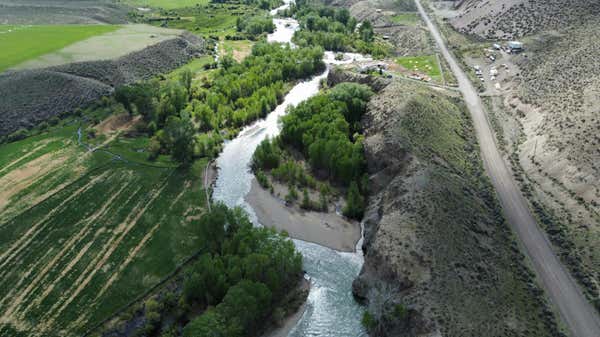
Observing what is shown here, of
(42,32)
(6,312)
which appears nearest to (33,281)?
(6,312)

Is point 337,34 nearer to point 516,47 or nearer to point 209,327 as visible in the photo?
point 516,47

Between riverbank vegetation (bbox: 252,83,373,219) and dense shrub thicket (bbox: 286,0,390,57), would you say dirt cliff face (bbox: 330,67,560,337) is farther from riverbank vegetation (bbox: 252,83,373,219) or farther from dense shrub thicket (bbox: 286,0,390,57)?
dense shrub thicket (bbox: 286,0,390,57)

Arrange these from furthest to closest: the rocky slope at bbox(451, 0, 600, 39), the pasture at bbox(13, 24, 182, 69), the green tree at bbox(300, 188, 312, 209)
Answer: the pasture at bbox(13, 24, 182, 69) → the rocky slope at bbox(451, 0, 600, 39) → the green tree at bbox(300, 188, 312, 209)

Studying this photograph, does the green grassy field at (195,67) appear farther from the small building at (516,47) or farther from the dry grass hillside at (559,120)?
the small building at (516,47)

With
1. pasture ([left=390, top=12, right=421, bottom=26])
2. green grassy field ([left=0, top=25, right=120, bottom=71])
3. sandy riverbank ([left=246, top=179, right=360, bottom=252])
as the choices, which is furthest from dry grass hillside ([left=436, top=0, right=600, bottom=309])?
green grassy field ([left=0, top=25, right=120, bottom=71])

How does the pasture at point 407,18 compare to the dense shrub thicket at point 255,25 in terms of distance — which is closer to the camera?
the pasture at point 407,18

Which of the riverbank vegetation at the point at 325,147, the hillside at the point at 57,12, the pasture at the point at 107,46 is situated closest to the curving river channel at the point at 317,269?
the riverbank vegetation at the point at 325,147

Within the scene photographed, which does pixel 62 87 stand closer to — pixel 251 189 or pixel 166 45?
pixel 166 45
